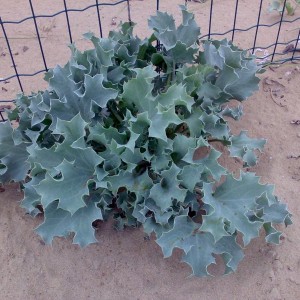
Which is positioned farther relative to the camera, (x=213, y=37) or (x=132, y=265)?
(x=213, y=37)

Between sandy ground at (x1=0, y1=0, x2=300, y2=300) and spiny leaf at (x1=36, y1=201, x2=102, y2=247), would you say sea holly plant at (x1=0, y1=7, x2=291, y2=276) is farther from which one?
sandy ground at (x1=0, y1=0, x2=300, y2=300)

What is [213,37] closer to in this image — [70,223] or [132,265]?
[132,265]

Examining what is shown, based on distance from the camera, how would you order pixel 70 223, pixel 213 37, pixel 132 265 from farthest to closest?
pixel 213 37 → pixel 132 265 → pixel 70 223

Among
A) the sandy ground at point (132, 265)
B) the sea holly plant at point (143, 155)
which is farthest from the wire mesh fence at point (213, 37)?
the sandy ground at point (132, 265)

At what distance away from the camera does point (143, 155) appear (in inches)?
85.9

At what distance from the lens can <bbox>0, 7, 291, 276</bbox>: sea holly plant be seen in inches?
83.4

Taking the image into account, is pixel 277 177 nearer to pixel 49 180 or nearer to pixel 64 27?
pixel 49 180

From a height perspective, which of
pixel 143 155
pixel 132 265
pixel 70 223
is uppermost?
pixel 143 155

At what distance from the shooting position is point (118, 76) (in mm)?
2492

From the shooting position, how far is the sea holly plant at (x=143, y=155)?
2.12 meters

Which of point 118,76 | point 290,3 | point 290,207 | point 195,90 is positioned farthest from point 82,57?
point 290,3

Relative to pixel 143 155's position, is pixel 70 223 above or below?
below

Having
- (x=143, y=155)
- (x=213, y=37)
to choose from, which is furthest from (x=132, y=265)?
(x=213, y=37)

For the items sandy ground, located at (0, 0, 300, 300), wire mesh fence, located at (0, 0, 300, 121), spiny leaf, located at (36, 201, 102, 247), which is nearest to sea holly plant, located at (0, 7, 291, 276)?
spiny leaf, located at (36, 201, 102, 247)
